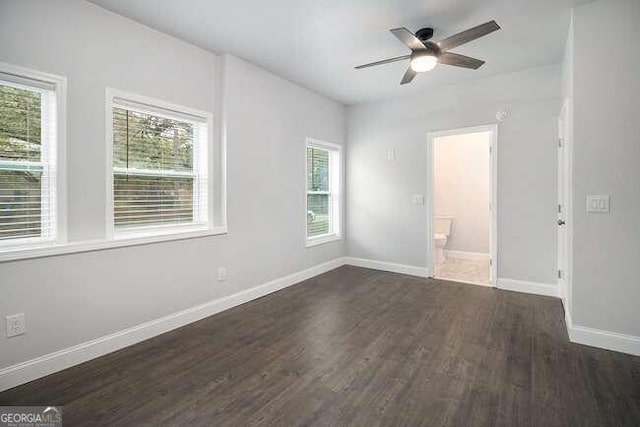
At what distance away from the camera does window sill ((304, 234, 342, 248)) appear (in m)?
4.76

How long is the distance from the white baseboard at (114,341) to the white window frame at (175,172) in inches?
29.8

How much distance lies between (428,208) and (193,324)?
346cm

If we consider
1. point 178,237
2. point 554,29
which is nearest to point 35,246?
point 178,237

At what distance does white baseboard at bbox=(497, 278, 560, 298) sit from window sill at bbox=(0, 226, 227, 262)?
369 centimetres

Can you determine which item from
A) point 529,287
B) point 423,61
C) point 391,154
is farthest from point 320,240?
point 423,61

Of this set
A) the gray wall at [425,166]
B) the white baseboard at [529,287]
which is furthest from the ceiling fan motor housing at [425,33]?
the white baseboard at [529,287]

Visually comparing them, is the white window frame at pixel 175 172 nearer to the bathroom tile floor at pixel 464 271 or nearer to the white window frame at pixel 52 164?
the white window frame at pixel 52 164

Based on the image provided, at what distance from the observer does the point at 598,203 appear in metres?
2.57

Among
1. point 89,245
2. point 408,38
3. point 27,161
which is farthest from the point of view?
point 408,38

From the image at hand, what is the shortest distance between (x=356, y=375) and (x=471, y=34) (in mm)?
2633

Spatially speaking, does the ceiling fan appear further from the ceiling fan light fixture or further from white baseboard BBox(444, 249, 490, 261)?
white baseboard BBox(444, 249, 490, 261)

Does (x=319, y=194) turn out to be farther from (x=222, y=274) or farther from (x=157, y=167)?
(x=157, y=167)

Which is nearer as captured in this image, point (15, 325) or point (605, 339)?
point (15, 325)

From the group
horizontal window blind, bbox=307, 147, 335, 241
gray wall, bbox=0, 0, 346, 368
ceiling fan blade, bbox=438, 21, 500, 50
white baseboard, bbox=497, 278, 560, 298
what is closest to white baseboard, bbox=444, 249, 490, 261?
white baseboard, bbox=497, 278, 560, 298
